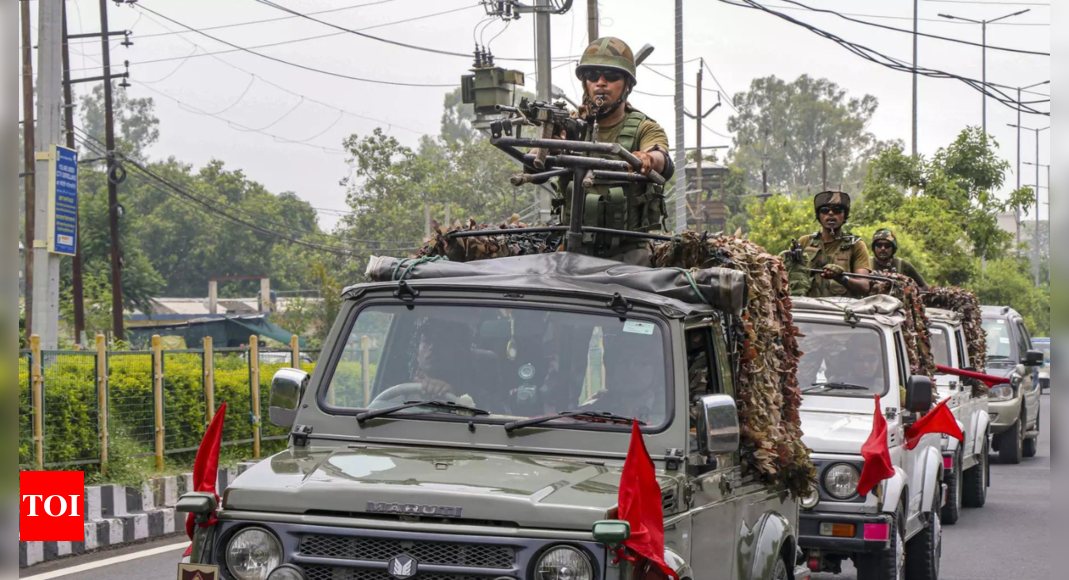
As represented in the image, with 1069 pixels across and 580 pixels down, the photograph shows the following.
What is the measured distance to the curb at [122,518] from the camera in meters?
10.6

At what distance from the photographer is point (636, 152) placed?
696 cm

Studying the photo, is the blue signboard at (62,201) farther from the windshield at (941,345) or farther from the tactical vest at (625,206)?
the tactical vest at (625,206)

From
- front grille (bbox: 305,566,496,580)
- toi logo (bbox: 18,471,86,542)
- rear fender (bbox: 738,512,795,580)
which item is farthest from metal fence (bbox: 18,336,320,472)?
front grille (bbox: 305,566,496,580)

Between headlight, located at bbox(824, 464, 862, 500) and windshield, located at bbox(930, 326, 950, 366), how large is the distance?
641cm

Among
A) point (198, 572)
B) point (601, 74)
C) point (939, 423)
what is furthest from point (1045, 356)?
point (198, 572)

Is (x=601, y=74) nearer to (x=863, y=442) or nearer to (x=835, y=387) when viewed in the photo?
(x=863, y=442)

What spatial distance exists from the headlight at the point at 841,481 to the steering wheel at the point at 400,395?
4.10 meters

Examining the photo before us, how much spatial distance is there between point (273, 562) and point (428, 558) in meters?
Answer: 0.54

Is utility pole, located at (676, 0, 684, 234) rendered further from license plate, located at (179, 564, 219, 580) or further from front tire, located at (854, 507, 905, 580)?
license plate, located at (179, 564, 219, 580)

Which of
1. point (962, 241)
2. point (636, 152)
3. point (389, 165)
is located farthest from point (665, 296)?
point (389, 165)

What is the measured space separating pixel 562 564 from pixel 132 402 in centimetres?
1147

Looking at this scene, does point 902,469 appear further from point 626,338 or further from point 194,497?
point 194,497

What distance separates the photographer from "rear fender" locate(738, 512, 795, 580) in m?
5.80

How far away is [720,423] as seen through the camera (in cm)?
500
